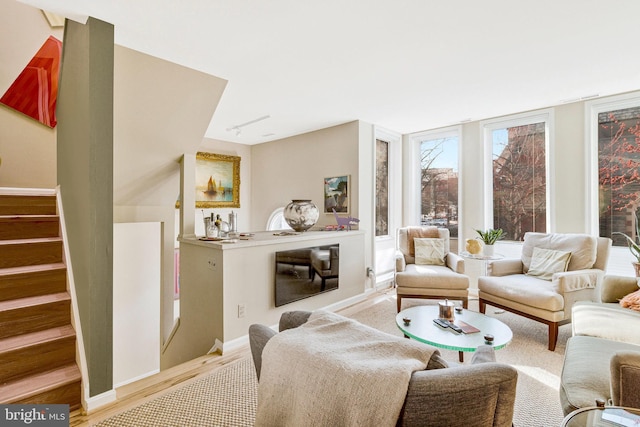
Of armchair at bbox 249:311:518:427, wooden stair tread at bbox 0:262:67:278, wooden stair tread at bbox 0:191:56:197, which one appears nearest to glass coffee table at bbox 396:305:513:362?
armchair at bbox 249:311:518:427

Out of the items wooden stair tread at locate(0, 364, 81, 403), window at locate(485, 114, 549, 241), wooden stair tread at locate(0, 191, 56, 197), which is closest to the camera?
wooden stair tread at locate(0, 364, 81, 403)

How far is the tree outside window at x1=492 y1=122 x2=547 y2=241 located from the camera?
3.85m

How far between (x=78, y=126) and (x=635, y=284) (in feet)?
14.4

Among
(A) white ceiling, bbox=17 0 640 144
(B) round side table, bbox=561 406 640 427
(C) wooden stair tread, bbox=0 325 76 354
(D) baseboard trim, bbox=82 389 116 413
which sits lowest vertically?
(D) baseboard trim, bbox=82 389 116 413

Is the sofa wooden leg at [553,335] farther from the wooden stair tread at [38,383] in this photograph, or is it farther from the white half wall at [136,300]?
the white half wall at [136,300]

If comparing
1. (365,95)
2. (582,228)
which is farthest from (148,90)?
(582,228)

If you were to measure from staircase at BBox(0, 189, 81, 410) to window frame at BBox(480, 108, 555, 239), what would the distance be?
470 cm

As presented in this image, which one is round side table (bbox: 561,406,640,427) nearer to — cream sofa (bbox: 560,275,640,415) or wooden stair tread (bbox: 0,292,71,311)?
cream sofa (bbox: 560,275,640,415)

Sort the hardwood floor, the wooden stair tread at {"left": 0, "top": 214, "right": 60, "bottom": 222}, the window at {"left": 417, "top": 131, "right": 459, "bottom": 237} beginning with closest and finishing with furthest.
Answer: the hardwood floor, the wooden stair tread at {"left": 0, "top": 214, "right": 60, "bottom": 222}, the window at {"left": 417, "top": 131, "right": 459, "bottom": 237}

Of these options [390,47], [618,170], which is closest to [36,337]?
[390,47]

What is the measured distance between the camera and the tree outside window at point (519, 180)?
Answer: 12.6 ft

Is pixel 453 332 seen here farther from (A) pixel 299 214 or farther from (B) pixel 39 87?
(B) pixel 39 87

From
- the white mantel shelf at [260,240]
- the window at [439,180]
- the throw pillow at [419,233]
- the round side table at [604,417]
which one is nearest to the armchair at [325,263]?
the white mantel shelf at [260,240]

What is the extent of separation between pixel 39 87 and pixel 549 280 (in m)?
6.09
